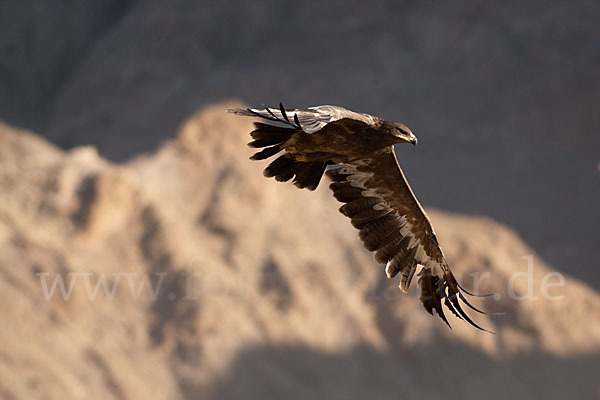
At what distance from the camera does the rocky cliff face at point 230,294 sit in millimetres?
16422

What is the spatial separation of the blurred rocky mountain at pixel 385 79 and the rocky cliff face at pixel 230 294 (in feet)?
3.40

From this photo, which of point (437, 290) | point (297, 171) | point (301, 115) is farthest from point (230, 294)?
point (301, 115)

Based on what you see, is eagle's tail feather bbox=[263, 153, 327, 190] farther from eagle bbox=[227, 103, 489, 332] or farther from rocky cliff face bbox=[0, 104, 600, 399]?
rocky cliff face bbox=[0, 104, 600, 399]

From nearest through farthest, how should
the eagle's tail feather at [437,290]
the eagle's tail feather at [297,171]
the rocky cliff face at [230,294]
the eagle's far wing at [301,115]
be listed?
the eagle's far wing at [301,115], the eagle's tail feather at [297,171], the eagle's tail feather at [437,290], the rocky cliff face at [230,294]

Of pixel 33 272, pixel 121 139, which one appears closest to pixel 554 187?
pixel 121 139

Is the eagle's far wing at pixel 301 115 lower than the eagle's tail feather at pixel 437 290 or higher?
higher

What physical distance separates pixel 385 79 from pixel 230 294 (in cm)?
681

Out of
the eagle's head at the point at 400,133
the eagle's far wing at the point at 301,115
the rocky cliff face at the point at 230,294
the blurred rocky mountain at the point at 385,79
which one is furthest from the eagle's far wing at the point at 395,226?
the blurred rocky mountain at the point at 385,79

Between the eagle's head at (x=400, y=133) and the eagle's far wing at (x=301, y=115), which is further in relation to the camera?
the eagle's head at (x=400, y=133)

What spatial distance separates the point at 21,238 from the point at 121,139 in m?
3.49

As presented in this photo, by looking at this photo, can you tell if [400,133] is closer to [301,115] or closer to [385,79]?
[301,115]

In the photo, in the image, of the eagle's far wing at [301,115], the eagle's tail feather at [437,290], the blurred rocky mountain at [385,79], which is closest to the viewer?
the eagle's far wing at [301,115]

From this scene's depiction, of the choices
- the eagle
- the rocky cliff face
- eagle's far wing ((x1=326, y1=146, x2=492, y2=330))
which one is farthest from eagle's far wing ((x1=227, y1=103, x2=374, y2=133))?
the rocky cliff face

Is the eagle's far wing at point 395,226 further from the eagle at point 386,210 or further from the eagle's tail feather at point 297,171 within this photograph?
the eagle's tail feather at point 297,171
